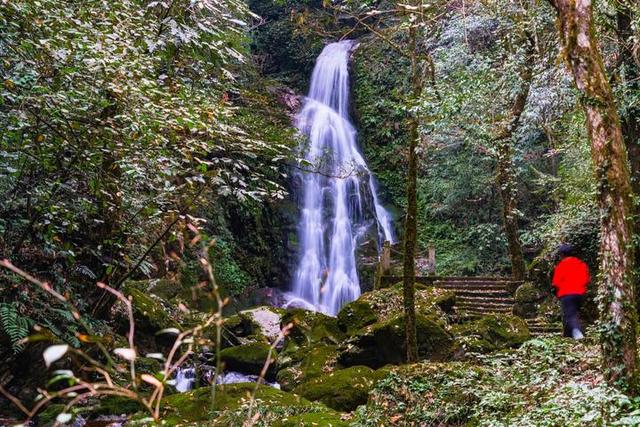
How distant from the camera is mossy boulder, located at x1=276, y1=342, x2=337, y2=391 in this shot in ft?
29.2

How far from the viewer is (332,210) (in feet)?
66.7

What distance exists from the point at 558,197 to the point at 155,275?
11.8 m

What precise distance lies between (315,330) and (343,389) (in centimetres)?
422

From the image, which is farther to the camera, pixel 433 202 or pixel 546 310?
pixel 433 202

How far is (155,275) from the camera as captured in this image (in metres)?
15.2

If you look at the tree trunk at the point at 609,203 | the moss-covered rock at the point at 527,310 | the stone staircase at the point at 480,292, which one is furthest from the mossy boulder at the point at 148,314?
the moss-covered rock at the point at 527,310

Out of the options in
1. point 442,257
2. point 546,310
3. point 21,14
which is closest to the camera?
point 21,14

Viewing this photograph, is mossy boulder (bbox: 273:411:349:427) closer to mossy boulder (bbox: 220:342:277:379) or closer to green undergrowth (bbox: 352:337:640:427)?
green undergrowth (bbox: 352:337:640:427)

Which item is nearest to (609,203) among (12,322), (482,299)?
(12,322)

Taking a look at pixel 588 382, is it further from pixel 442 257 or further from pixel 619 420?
pixel 442 257

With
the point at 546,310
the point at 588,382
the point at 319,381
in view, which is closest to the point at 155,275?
the point at 319,381

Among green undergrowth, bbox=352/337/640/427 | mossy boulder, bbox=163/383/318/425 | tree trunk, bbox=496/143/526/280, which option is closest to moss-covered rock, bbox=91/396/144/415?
mossy boulder, bbox=163/383/318/425

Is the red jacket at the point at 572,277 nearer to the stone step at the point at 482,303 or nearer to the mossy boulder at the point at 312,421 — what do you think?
the mossy boulder at the point at 312,421

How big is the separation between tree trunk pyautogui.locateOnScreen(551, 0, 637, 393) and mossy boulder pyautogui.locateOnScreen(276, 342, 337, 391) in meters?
5.72
